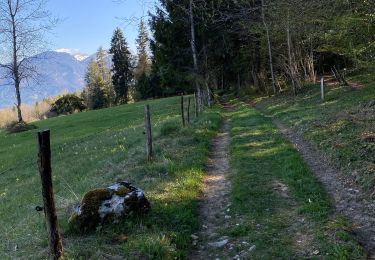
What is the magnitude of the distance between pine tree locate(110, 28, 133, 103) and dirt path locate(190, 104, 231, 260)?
3077 inches

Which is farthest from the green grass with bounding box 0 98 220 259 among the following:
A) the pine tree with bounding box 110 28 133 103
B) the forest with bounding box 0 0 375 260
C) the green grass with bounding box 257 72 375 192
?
the pine tree with bounding box 110 28 133 103

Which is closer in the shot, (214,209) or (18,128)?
(214,209)

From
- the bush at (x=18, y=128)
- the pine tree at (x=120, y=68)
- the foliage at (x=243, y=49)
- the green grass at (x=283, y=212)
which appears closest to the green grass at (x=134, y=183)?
the green grass at (x=283, y=212)

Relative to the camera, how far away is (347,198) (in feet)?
27.1

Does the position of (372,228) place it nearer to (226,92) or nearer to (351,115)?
(351,115)

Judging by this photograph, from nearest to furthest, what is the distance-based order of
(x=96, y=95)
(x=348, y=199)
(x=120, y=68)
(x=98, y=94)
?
(x=348, y=199), (x=96, y=95), (x=98, y=94), (x=120, y=68)

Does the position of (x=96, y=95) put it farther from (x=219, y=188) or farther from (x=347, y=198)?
(x=347, y=198)

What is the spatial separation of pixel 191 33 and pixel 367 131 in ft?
88.8

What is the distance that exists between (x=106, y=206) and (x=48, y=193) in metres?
1.68

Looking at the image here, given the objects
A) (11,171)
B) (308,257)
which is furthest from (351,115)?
(11,171)

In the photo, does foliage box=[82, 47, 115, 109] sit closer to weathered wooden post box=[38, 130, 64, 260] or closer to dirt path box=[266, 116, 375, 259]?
dirt path box=[266, 116, 375, 259]

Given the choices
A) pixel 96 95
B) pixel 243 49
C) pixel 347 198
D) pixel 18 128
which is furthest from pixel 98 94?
pixel 347 198

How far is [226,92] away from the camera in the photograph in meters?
55.7

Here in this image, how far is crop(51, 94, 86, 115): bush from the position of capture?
85.9 meters
